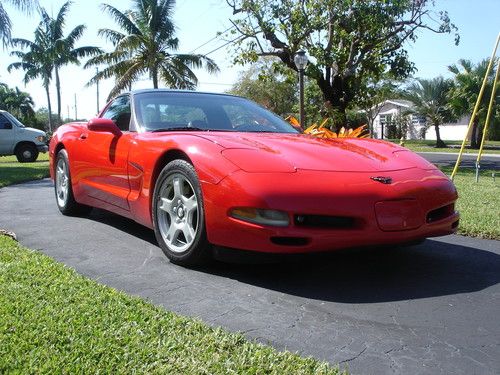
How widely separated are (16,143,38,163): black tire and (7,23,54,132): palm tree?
18.9 m

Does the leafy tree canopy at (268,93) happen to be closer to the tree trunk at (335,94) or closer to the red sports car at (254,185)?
the tree trunk at (335,94)

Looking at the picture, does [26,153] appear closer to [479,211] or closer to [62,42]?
[479,211]

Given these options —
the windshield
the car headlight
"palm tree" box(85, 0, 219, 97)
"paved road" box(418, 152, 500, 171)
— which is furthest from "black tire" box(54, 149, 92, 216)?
Result: "palm tree" box(85, 0, 219, 97)

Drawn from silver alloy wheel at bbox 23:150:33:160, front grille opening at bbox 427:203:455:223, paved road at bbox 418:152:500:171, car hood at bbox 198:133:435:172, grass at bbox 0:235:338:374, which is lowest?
paved road at bbox 418:152:500:171

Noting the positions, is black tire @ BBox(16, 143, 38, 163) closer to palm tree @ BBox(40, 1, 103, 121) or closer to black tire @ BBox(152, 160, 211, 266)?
black tire @ BBox(152, 160, 211, 266)

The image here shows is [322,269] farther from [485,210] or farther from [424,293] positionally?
[485,210]

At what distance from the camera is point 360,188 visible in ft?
10.1

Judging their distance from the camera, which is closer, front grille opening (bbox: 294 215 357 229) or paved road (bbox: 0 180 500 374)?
paved road (bbox: 0 180 500 374)

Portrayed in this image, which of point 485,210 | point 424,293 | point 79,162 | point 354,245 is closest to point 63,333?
point 354,245

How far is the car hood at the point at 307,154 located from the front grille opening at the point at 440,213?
31cm

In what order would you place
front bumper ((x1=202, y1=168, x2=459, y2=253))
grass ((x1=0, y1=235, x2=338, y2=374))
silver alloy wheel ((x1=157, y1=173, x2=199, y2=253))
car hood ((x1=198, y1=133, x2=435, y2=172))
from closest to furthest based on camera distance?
grass ((x1=0, y1=235, x2=338, y2=374)) → front bumper ((x1=202, y1=168, x2=459, y2=253)) → car hood ((x1=198, y1=133, x2=435, y2=172)) → silver alloy wheel ((x1=157, y1=173, x2=199, y2=253))

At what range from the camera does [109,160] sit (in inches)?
174

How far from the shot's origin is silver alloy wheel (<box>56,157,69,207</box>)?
539 cm

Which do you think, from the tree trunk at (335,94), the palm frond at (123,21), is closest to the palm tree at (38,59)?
the palm frond at (123,21)
